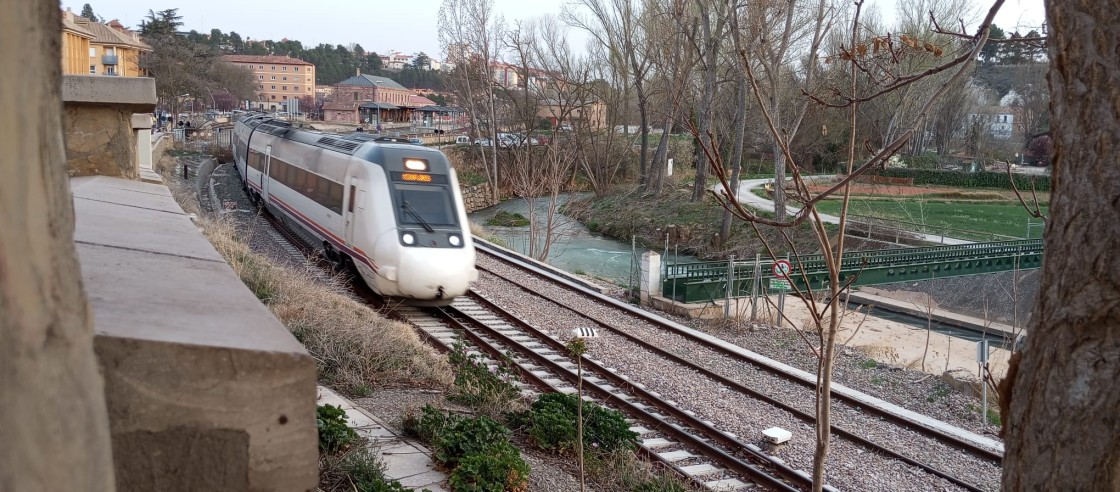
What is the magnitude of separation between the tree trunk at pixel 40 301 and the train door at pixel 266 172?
72.1 ft

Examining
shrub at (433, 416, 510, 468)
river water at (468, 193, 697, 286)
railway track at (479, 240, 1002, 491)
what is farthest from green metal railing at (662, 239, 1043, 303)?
shrub at (433, 416, 510, 468)

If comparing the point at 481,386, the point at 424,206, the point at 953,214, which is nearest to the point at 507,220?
the point at 953,214

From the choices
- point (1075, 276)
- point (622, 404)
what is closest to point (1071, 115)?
point (1075, 276)

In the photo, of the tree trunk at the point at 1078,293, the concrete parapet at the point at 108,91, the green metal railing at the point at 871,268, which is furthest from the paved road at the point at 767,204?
the tree trunk at the point at 1078,293

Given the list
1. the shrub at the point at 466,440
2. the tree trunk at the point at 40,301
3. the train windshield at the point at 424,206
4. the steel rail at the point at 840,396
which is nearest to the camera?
the tree trunk at the point at 40,301

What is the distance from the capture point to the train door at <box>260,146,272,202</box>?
22.7 meters

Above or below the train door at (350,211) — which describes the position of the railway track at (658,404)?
below

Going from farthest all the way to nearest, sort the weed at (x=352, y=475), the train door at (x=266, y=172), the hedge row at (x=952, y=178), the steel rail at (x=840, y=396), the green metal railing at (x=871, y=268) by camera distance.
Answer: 1. the hedge row at (x=952, y=178)
2. the train door at (x=266, y=172)
3. the green metal railing at (x=871, y=268)
4. the steel rail at (x=840, y=396)
5. the weed at (x=352, y=475)

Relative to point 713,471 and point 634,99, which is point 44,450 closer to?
point 713,471

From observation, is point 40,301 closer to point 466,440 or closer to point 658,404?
point 466,440

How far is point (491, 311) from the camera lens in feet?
51.9

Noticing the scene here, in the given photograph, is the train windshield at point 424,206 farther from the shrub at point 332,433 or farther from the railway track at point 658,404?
the shrub at point 332,433

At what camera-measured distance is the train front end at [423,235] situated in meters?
13.7

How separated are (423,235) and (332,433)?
714cm
